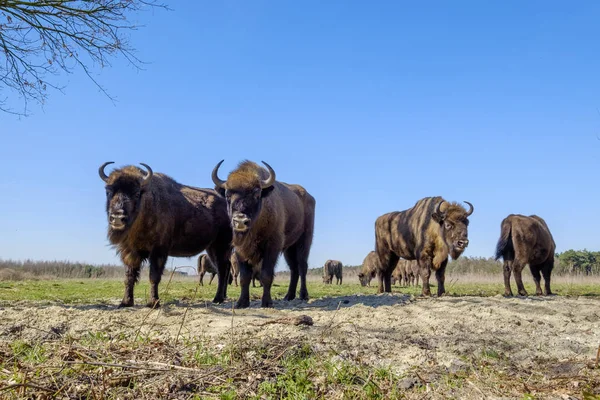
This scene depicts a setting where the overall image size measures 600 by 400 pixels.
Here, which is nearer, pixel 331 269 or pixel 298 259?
pixel 298 259

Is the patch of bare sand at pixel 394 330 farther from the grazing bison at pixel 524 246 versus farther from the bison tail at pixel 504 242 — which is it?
the bison tail at pixel 504 242

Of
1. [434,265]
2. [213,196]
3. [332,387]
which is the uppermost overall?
[213,196]

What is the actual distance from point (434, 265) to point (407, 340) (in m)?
8.41

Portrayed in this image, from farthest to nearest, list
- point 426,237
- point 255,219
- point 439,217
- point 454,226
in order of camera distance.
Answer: point 426,237 → point 439,217 → point 454,226 → point 255,219

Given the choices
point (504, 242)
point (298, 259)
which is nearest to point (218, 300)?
point (298, 259)

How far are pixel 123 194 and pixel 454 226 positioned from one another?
8.03 m

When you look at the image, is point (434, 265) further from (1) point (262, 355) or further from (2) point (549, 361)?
(1) point (262, 355)

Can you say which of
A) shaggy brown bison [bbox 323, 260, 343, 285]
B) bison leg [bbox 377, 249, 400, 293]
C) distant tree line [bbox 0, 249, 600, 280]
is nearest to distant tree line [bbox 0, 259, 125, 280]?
distant tree line [bbox 0, 249, 600, 280]

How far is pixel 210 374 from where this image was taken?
3.89 metres

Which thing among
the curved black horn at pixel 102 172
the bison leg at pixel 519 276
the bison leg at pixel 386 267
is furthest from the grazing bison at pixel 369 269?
the curved black horn at pixel 102 172

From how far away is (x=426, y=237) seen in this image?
45.0 feet

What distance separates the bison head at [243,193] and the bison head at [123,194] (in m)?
1.43

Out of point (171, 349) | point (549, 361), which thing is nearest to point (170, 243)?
point (171, 349)

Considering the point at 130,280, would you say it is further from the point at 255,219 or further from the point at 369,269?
the point at 369,269
